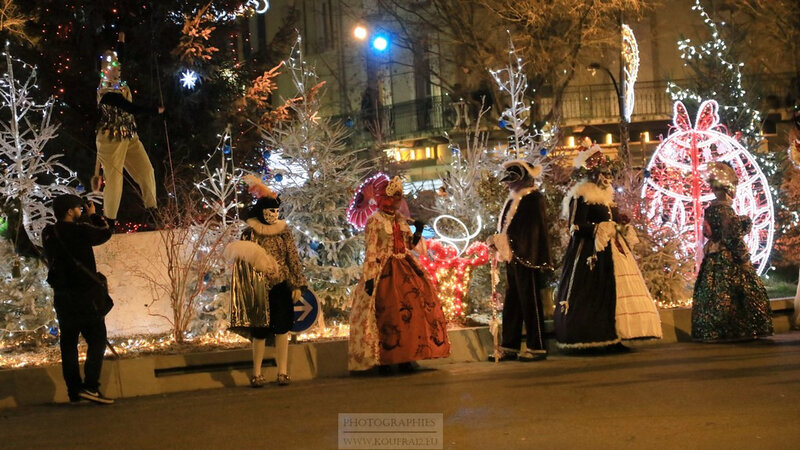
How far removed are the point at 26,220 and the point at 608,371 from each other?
6.38 meters

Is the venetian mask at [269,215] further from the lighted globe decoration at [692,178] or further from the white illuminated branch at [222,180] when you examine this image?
the lighted globe decoration at [692,178]

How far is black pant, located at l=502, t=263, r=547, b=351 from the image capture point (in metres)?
10.5

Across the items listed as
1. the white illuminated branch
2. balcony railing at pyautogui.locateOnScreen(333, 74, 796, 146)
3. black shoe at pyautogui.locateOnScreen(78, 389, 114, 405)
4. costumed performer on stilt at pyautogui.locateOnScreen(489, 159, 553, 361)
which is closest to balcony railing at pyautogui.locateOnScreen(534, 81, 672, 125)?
balcony railing at pyautogui.locateOnScreen(333, 74, 796, 146)

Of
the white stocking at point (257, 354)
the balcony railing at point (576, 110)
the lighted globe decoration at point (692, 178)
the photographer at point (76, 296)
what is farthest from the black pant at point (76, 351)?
the balcony railing at point (576, 110)

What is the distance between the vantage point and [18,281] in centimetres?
→ 1081

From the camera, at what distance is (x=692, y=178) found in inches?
586

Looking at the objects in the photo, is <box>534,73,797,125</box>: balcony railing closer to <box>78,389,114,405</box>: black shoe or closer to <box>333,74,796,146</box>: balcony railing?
<box>333,74,796,146</box>: balcony railing

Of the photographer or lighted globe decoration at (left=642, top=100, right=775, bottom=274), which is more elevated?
lighted globe decoration at (left=642, top=100, right=775, bottom=274)

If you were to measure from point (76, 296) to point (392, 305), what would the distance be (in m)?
2.88

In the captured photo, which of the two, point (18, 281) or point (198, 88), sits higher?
point (198, 88)

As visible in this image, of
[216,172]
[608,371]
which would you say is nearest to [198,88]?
[216,172]

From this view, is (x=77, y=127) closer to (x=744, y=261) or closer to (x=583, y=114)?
(x=744, y=261)

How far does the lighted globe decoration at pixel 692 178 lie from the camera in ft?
46.8

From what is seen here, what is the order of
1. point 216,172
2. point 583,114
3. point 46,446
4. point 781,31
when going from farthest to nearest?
point 583,114 → point 781,31 → point 216,172 → point 46,446
